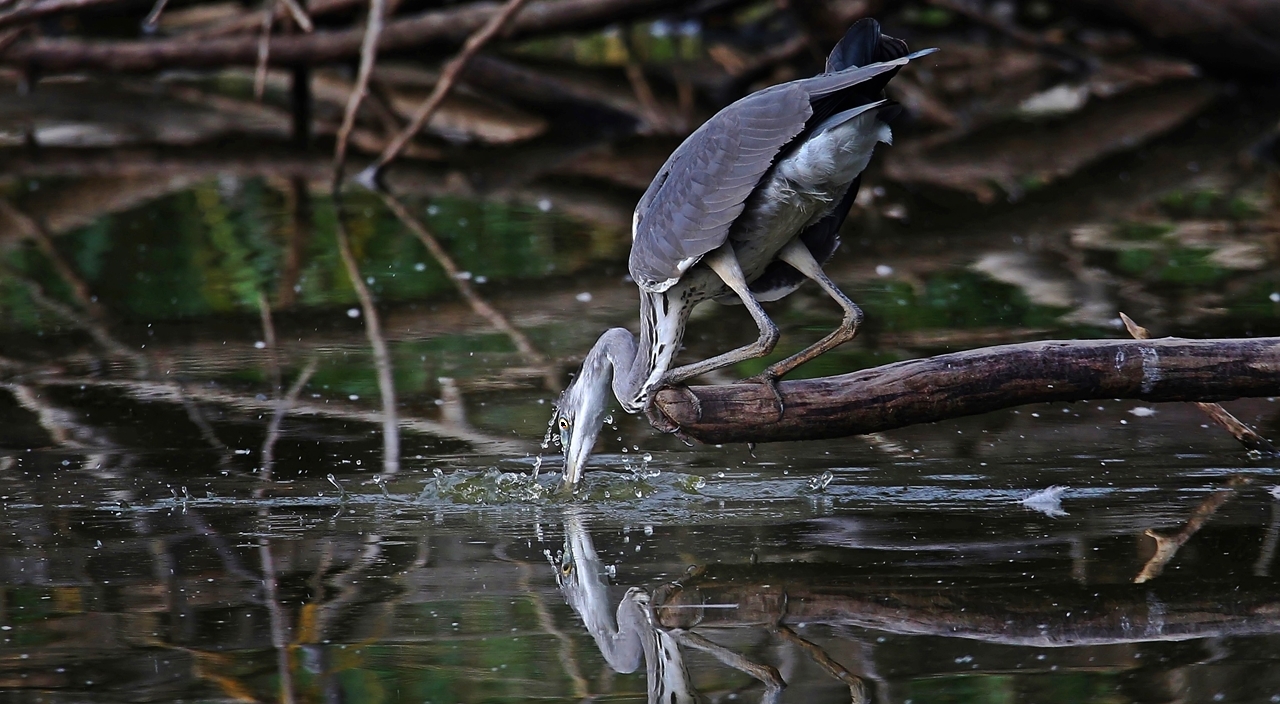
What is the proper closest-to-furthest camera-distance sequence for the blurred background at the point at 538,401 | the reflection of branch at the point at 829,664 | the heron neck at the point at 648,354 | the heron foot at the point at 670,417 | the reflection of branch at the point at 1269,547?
the reflection of branch at the point at 829,664, the blurred background at the point at 538,401, the reflection of branch at the point at 1269,547, the heron foot at the point at 670,417, the heron neck at the point at 648,354

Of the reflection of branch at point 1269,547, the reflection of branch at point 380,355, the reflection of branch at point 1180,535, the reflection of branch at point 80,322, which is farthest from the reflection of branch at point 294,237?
the reflection of branch at point 1269,547

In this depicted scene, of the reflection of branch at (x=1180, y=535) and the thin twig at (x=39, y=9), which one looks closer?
the reflection of branch at (x=1180, y=535)

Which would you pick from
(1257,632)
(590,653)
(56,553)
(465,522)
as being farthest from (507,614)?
(1257,632)

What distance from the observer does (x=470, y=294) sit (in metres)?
7.53

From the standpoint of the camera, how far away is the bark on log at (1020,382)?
163 inches

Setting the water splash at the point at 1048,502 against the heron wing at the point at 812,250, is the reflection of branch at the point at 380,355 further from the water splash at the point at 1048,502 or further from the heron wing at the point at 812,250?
the water splash at the point at 1048,502

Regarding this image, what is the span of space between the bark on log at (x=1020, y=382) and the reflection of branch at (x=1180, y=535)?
32 cm

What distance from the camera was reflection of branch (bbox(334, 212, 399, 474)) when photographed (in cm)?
516

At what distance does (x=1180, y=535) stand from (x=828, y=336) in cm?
110

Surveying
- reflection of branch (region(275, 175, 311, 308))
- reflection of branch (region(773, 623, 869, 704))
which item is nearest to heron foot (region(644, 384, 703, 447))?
reflection of branch (region(773, 623, 869, 704))

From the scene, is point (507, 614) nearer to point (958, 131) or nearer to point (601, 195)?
point (601, 195)

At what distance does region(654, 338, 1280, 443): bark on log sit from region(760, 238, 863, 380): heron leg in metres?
0.12

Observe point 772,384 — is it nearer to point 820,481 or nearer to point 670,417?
point 670,417

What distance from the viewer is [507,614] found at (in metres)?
3.54
